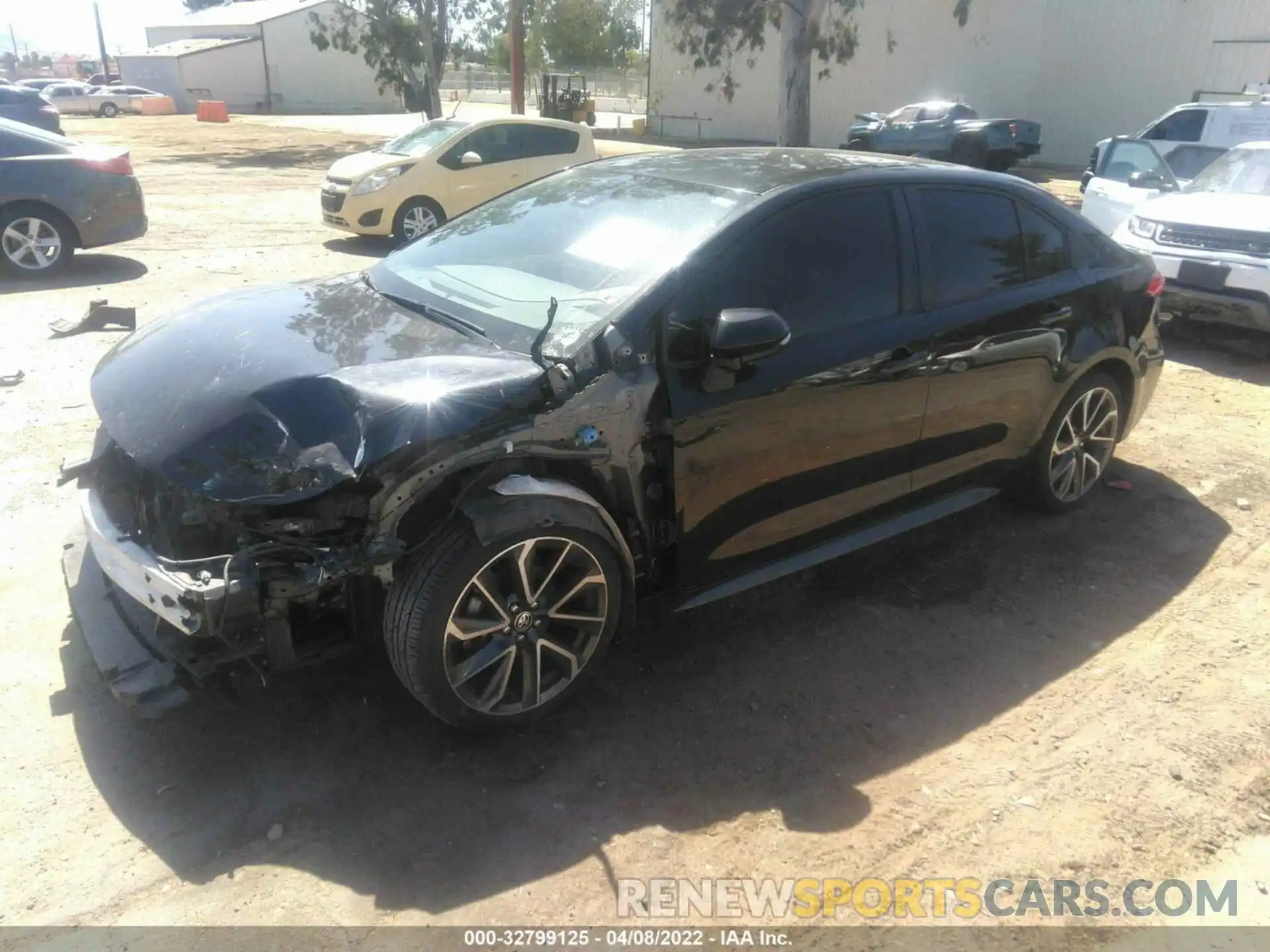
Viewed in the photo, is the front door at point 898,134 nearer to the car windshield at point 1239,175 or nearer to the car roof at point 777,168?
the car windshield at point 1239,175

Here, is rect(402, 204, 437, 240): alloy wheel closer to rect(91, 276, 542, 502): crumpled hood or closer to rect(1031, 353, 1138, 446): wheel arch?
rect(91, 276, 542, 502): crumpled hood

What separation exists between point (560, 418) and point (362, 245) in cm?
992

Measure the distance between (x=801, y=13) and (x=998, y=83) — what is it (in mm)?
13675

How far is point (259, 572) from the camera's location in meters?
2.58

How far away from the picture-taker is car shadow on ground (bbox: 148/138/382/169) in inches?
867

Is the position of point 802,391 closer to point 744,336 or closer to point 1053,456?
point 744,336

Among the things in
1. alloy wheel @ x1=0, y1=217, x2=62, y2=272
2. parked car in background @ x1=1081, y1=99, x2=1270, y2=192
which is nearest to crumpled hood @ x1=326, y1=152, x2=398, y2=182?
alloy wheel @ x1=0, y1=217, x2=62, y2=272

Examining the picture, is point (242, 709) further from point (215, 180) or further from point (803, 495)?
point (215, 180)

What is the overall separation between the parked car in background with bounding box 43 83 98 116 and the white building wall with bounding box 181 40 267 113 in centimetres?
666

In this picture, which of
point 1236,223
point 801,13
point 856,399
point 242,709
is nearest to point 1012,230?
point 856,399

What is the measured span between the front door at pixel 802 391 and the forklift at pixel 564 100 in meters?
32.8

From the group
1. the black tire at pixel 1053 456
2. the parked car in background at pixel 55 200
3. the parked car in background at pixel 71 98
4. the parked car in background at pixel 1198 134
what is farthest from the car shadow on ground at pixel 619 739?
the parked car in background at pixel 71 98

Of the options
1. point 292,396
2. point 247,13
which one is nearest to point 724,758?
point 292,396

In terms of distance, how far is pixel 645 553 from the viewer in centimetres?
326
